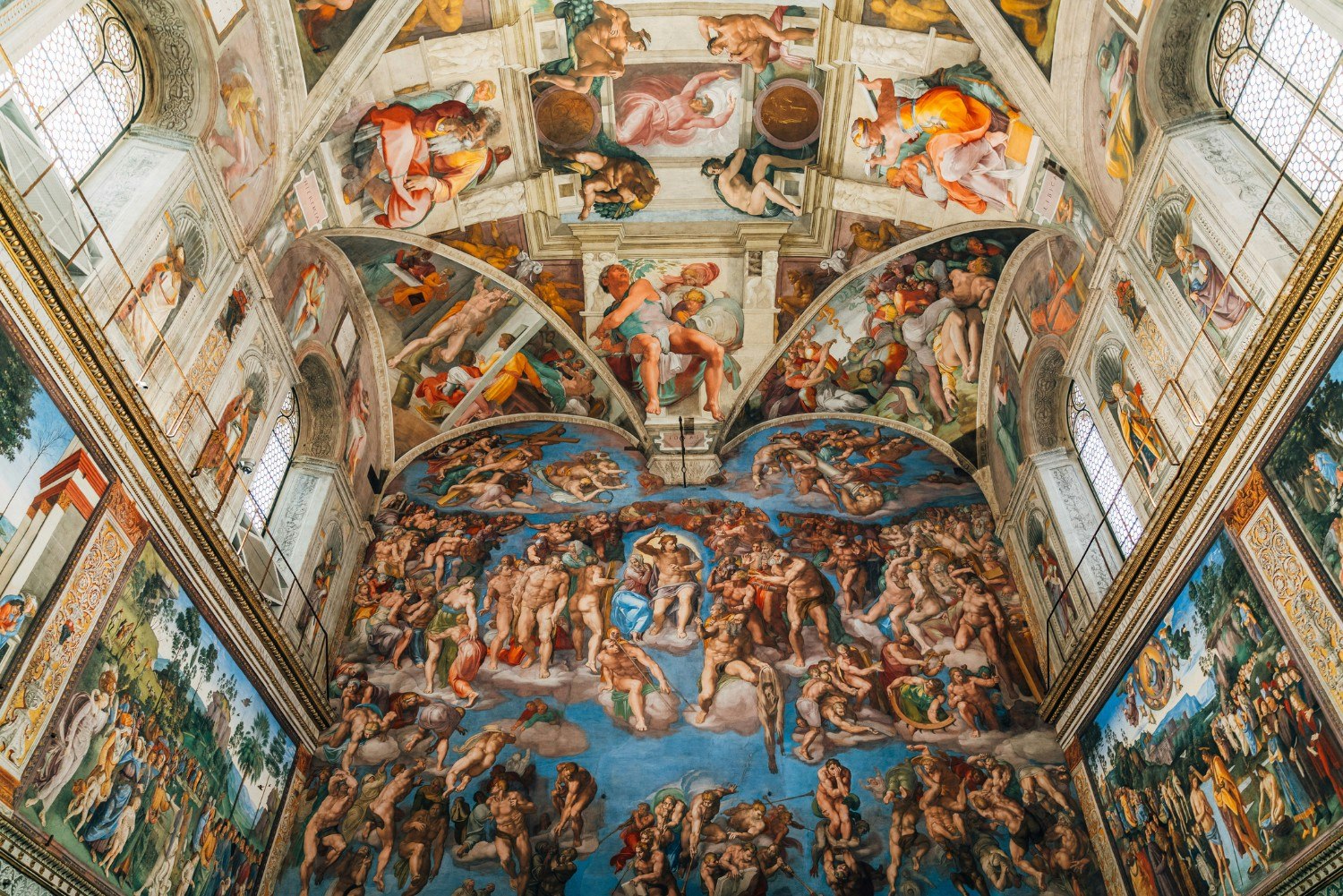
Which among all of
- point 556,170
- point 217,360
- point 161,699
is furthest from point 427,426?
point 161,699

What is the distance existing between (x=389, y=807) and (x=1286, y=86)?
38.6 ft

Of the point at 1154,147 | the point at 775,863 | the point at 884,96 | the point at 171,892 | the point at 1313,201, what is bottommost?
the point at 171,892

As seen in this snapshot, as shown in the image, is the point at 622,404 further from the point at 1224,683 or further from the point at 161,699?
the point at 1224,683

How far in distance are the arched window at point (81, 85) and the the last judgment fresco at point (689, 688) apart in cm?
712

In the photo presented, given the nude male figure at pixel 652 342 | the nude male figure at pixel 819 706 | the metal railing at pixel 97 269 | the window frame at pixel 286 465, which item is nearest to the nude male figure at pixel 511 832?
the nude male figure at pixel 819 706

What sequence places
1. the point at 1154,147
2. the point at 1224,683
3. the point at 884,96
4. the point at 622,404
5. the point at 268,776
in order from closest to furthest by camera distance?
the point at 1224,683, the point at 1154,147, the point at 268,776, the point at 884,96, the point at 622,404

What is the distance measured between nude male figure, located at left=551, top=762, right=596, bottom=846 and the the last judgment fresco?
3cm

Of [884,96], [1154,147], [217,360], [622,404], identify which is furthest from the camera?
[622,404]

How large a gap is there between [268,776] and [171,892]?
6.90 feet

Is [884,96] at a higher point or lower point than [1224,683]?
higher

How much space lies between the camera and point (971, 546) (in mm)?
15445

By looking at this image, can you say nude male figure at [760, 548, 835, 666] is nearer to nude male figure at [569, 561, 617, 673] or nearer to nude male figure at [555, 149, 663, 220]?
nude male figure at [569, 561, 617, 673]

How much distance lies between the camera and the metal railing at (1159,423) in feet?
30.2

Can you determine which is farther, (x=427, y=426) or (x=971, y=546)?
(x=427, y=426)
